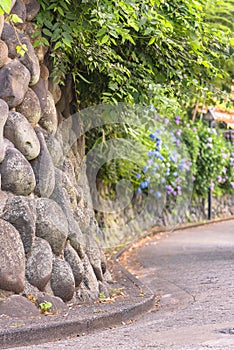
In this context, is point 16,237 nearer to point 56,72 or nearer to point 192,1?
point 56,72

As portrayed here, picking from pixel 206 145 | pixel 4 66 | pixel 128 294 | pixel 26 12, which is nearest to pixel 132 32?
pixel 26 12

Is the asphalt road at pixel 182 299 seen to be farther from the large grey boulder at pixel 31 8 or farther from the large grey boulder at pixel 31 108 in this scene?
the large grey boulder at pixel 31 8

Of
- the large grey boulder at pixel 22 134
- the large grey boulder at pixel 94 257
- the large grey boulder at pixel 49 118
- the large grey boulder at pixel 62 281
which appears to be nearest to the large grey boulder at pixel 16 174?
the large grey boulder at pixel 22 134

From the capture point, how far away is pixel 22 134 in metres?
7.14

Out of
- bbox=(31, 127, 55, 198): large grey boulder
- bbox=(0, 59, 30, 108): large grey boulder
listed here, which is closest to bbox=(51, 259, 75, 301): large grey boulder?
bbox=(31, 127, 55, 198): large grey boulder

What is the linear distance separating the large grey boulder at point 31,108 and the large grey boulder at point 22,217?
3.13 feet

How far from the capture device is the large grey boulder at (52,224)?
715 cm

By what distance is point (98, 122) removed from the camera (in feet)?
34.4

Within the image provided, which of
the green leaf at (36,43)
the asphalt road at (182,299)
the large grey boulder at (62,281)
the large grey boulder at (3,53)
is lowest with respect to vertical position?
the asphalt road at (182,299)

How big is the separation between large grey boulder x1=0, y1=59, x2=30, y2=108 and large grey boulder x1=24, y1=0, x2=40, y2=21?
2.27 ft

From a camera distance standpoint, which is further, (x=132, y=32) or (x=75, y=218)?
(x=132, y=32)

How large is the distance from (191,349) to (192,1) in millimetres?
4697

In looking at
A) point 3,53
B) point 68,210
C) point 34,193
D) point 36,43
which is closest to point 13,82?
point 3,53

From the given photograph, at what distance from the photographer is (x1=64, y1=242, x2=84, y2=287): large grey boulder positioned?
7559 millimetres
